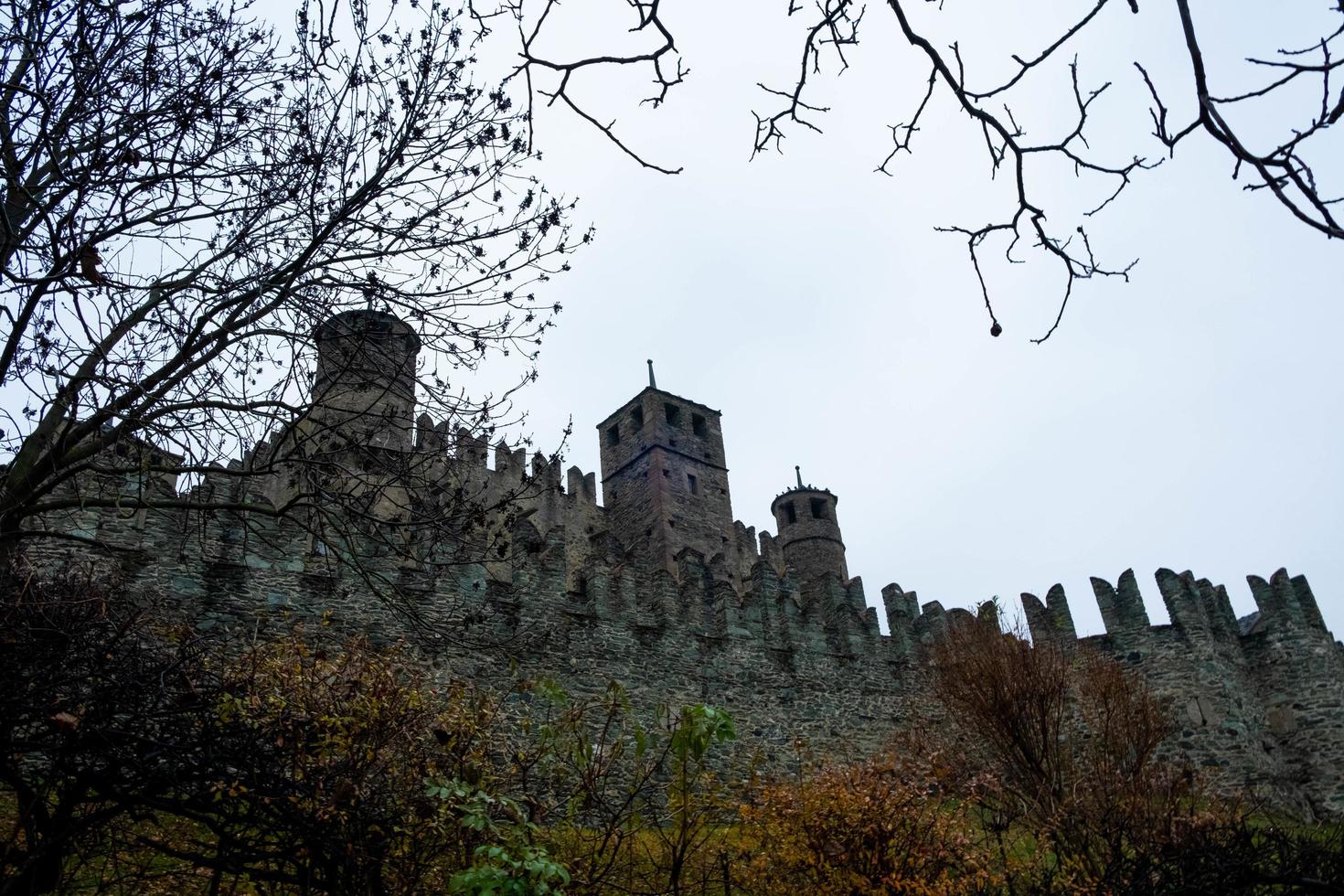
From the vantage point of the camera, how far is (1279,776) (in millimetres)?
18219

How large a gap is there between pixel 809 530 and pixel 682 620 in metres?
22.3

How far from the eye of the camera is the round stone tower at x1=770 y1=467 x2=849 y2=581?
120 feet

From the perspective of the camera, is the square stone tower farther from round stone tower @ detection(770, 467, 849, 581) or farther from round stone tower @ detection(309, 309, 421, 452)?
round stone tower @ detection(309, 309, 421, 452)

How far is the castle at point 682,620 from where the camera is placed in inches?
425

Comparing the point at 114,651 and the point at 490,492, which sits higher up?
the point at 490,492

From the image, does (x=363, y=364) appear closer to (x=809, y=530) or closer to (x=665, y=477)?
(x=665, y=477)

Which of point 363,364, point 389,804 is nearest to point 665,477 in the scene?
point 363,364

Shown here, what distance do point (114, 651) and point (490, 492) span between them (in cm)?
2245

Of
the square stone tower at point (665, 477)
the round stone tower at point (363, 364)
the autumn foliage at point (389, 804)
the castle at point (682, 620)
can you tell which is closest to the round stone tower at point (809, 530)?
the square stone tower at point (665, 477)

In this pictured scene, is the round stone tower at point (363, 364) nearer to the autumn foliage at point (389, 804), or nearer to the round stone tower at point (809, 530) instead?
the autumn foliage at point (389, 804)

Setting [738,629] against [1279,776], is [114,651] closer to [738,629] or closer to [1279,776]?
[738,629]

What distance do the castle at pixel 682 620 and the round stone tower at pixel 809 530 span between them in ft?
40.5

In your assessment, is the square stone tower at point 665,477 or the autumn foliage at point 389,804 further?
the square stone tower at point 665,477

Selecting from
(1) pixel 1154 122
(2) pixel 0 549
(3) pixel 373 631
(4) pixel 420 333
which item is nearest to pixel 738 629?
(3) pixel 373 631
